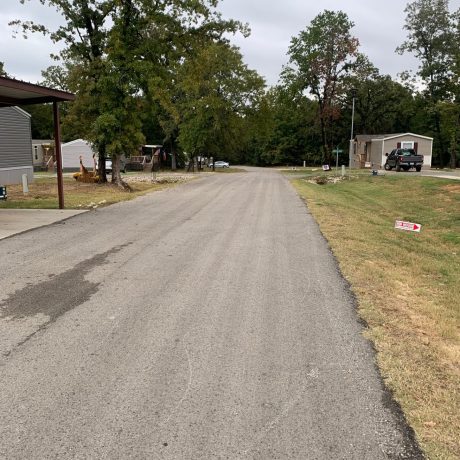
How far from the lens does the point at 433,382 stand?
3.43m

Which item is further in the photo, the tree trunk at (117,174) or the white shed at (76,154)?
the white shed at (76,154)

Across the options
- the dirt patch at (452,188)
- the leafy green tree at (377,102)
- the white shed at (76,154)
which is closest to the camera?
the dirt patch at (452,188)

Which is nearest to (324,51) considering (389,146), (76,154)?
(389,146)

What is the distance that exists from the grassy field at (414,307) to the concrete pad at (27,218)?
6694mm

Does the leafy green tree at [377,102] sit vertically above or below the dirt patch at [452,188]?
above

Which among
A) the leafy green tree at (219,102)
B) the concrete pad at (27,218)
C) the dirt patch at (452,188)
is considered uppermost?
the leafy green tree at (219,102)

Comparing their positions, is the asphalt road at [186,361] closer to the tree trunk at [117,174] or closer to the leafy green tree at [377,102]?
the tree trunk at [117,174]

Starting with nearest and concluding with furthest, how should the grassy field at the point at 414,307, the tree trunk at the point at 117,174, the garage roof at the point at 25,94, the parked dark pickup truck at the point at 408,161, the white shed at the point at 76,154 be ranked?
1. the grassy field at the point at 414,307
2. the garage roof at the point at 25,94
3. the tree trunk at the point at 117,174
4. the parked dark pickup truck at the point at 408,161
5. the white shed at the point at 76,154

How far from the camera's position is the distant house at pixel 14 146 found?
2527 centimetres

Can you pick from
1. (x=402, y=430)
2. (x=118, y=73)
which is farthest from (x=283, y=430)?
(x=118, y=73)

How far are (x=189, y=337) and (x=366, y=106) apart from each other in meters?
64.0

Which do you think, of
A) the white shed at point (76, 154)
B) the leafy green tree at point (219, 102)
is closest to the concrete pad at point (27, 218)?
the leafy green tree at point (219, 102)

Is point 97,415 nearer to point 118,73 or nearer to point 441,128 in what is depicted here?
point 118,73

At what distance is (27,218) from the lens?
12008mm
